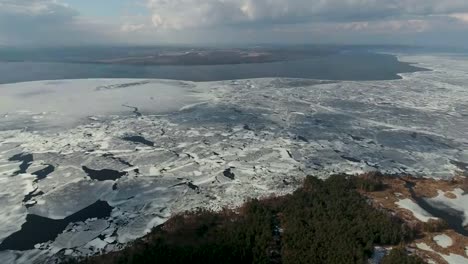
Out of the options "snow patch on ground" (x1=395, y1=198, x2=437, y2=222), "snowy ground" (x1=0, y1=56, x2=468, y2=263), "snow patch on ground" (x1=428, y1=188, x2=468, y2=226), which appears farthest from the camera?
"snow patch on ground" (x1=428, y1=188, x2=468, y2=226)

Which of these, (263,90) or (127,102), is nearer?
(127,102)

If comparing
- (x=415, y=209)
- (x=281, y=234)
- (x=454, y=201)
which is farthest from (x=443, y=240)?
(x=281, y=234)

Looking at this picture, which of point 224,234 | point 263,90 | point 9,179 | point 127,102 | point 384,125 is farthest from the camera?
point 263,90

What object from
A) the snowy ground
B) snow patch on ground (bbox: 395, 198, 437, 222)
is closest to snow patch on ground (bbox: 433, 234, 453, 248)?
snow patch on ground (bbox: 395, 198, 437, 222)

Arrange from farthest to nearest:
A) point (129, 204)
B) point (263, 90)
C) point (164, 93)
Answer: point (263, 90) < point (164, 93) < point (129, 204)

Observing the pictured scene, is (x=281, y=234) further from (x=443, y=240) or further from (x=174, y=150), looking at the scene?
(x=174, y=150)

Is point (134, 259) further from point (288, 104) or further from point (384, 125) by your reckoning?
point (288, 104)

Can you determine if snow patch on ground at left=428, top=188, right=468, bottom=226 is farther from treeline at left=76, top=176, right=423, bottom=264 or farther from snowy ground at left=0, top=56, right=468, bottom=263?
treeline at left=76, top=176, right=423, bottom=264

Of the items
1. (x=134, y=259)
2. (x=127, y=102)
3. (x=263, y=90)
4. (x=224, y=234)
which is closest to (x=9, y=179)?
(x=134, y=259)
